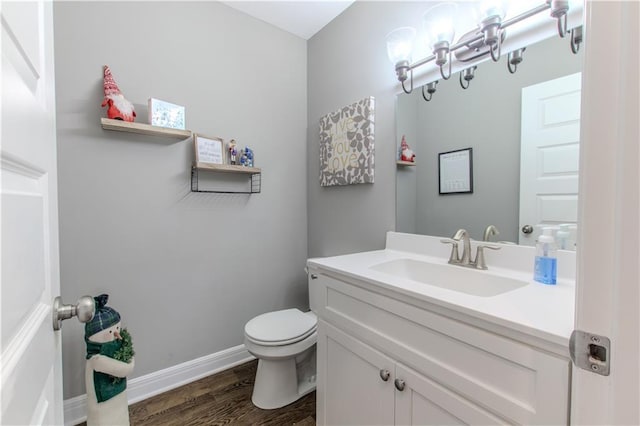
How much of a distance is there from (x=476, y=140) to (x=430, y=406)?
3.57ft

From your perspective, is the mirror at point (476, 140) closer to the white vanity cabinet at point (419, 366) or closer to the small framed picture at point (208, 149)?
the white vanity cabinet at point (419, 366)

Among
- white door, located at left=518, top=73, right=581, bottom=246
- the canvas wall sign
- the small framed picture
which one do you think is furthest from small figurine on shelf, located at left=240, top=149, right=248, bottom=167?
white door, located at left=518, top=73, right=581, bottom=246

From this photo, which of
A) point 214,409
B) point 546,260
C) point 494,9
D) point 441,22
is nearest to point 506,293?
point 546,260

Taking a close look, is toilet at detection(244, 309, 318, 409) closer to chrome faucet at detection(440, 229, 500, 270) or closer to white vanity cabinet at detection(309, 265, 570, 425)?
white vanity cabinet at detection(309, 265, 570, 425)

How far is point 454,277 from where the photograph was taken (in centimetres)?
119

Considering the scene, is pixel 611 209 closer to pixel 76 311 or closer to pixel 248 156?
pixel 76 311

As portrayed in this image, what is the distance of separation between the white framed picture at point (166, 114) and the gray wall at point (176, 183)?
10cm

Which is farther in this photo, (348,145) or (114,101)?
(348,145)

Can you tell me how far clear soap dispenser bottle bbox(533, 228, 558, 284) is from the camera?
931 mm

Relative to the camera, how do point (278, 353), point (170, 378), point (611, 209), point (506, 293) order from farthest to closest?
point (170, 378)
point (278, 353)
point (506, 293)
point (611, 209)

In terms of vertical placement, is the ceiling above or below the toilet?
above

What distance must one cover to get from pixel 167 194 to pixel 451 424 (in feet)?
5.74

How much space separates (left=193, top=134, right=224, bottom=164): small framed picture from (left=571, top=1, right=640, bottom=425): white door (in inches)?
69.3

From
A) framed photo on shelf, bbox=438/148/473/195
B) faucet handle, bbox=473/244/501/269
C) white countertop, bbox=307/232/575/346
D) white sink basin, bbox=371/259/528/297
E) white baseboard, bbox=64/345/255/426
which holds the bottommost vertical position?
white baseboard, bbox=64/345/255/426
